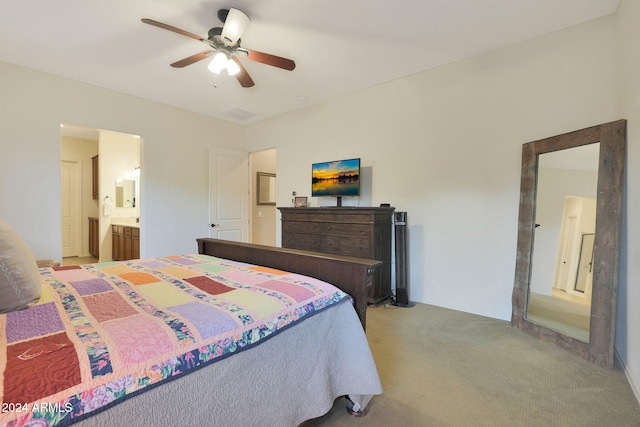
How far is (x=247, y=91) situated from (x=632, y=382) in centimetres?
446

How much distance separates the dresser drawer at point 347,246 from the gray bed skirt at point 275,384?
1.79 metres

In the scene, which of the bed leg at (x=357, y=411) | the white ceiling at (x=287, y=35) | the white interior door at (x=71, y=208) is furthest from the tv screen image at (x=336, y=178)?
the white interior door at (x=71, y=208)

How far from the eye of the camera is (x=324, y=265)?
5.93ft

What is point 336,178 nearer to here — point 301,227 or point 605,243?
point 301,227

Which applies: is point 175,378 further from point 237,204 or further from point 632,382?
point 237,204

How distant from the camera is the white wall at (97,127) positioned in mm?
3275

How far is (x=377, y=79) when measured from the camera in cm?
361

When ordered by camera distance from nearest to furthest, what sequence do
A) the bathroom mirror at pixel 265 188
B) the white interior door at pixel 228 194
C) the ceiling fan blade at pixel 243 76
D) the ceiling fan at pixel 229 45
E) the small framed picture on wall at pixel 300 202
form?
the ceiling fan at pixel 229 45
the ceiling fan blade at pixel 243 76
the small framed picture on wall at pixel 300 202
the white interior door at pixel 228 194
the bathroom mirror at pixel 265 188

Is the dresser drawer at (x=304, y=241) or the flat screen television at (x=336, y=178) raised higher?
the flat screen television at (x=336, y=178)

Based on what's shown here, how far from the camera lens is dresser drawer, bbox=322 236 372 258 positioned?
334 cm

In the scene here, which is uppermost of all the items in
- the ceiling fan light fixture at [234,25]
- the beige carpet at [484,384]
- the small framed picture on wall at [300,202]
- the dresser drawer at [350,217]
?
the ceiling fan light fixture at [234,25]

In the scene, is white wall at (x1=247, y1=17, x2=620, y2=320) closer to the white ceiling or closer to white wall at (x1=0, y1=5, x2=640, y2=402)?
white wall at (x1=0, y1=5, x2=640, y2=402)

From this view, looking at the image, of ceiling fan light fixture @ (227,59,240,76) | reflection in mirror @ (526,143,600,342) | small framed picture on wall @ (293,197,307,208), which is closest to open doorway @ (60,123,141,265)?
small framed picture on wall @ (293,197,307,208)

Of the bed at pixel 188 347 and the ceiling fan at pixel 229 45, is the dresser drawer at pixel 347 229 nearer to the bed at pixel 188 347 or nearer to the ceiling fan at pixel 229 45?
the bed at pixel 188 347
